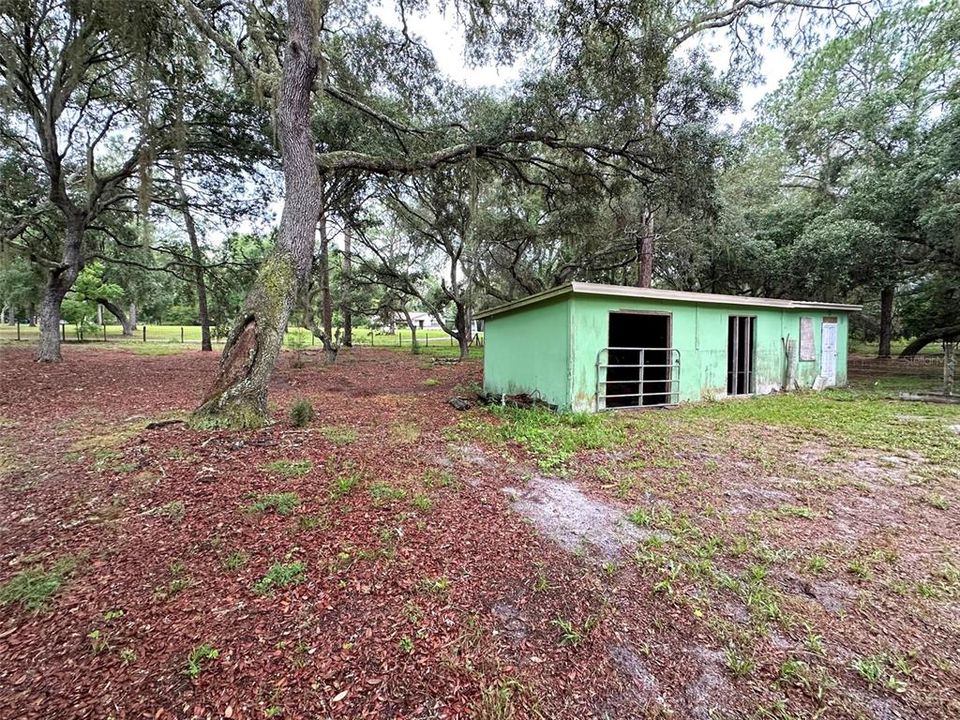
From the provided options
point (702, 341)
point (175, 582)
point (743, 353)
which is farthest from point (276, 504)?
point (743, 353)

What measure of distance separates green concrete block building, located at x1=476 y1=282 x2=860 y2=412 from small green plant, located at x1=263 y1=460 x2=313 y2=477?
421cm

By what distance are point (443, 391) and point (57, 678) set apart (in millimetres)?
7930

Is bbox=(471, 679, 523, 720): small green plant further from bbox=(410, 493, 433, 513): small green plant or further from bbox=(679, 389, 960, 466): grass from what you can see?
bbox=(679, 389, 960, 466): grass

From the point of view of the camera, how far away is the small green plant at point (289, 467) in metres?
3.74

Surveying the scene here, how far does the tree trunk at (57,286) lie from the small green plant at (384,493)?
1209 cm

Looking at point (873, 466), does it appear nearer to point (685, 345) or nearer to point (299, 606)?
point (685, 345)

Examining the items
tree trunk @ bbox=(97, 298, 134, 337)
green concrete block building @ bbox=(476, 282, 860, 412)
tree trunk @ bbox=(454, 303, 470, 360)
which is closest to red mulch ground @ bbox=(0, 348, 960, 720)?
green concrete block building @ bbox=(476, 282, 860, 412)

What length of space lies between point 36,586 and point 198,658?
1173 mm

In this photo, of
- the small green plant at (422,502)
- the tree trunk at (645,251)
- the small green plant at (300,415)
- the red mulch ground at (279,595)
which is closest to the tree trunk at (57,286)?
the red mulch ground at (279,595)

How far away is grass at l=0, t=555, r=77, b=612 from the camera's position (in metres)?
2.00

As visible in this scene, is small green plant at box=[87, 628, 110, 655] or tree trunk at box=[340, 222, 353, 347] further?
tree trunk at box=[340, 222, 353, 347]

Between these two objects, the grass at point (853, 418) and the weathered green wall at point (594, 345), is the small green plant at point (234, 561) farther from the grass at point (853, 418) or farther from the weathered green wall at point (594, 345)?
the grass at point (853, 418)

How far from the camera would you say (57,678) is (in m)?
1.58

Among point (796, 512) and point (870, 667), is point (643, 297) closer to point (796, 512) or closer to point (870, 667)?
point (796, 512)
